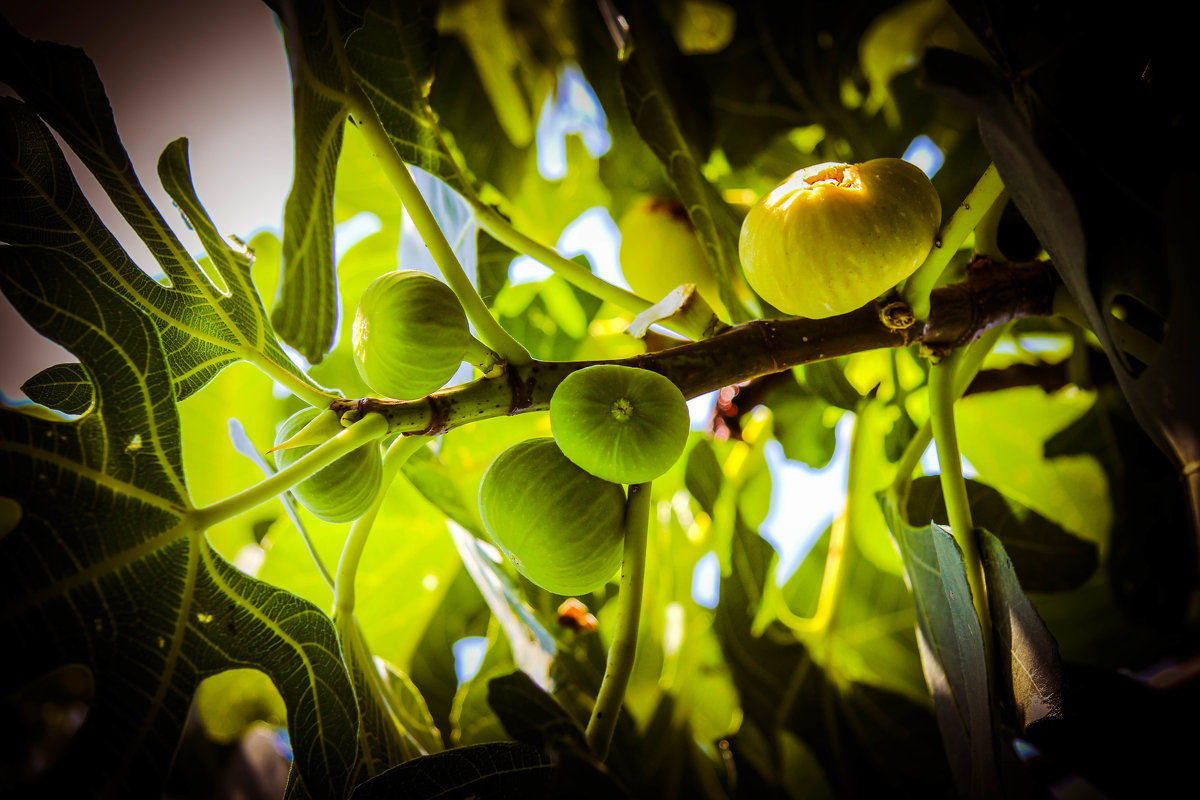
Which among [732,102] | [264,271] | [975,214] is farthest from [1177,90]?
[264,271]

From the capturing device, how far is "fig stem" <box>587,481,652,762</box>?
26.2 inches

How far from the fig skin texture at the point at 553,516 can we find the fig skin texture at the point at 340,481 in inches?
4.5

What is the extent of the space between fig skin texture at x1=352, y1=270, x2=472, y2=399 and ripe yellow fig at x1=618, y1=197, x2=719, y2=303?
45 centimetres

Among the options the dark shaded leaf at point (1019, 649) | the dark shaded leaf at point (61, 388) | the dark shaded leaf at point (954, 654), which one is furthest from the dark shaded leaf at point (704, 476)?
the dark shaded leaf at point (61, 388)

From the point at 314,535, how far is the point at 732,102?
41.4 inches

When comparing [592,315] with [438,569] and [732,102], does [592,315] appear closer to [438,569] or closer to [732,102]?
[732,102]

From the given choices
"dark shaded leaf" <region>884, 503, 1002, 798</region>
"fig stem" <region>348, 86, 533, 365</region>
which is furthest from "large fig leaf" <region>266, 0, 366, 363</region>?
"dark shaded leaf" <region>884, 503, 1002, 798</region>

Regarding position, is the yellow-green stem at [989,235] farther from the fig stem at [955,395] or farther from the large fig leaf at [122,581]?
the large fig leaf at [122,581]

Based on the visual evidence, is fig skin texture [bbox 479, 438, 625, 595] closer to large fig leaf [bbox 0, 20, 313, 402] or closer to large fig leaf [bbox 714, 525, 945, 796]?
large fig leaf [bbox 0, 20, 313, 402]

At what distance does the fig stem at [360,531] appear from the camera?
727 millimetres

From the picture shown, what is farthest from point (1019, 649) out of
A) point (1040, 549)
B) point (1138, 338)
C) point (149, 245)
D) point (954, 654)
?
point (149, 245)

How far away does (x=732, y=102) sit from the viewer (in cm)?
120

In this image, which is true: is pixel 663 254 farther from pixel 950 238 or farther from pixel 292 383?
pixel 292 383

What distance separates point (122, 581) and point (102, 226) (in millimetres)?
341
